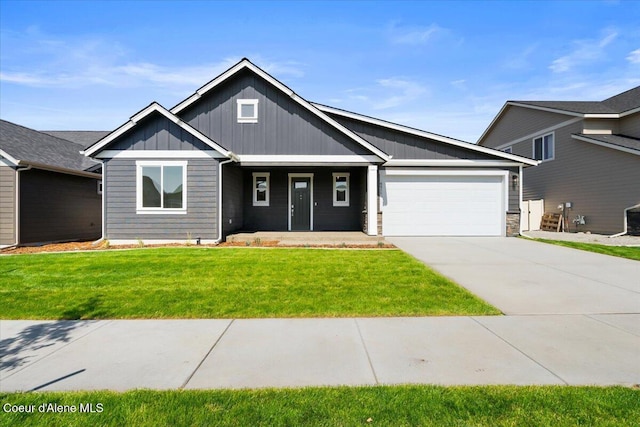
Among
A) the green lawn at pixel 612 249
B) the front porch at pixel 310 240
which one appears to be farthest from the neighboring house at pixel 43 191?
the green lawn at pixel 612 249

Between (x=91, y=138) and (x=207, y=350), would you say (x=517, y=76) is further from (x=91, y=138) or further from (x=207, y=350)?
(x=91, y=138)

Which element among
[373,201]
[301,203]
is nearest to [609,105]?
[373,201]

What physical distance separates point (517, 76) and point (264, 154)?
14038mm

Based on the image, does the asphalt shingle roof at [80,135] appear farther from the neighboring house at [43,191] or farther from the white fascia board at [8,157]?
the white fascia board at [8,157]

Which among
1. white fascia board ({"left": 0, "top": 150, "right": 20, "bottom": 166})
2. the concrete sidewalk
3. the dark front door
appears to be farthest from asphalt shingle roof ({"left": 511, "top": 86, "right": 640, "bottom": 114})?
white fascia board ({"left": 0, "top": 150, "right": 20, "bottom": 166})

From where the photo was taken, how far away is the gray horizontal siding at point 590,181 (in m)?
15.0

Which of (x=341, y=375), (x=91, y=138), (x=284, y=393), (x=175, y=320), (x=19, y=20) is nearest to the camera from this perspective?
(x=284, y=393)

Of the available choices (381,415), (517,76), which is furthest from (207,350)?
(517,76)

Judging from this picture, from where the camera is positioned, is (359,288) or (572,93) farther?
(572,93)

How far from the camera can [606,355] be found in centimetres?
363

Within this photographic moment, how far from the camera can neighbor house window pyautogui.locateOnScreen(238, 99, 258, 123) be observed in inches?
528

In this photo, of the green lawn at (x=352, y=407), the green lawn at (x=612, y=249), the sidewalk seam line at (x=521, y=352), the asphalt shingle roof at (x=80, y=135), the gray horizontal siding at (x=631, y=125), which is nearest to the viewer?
the green lawn at (x=352, y=407)

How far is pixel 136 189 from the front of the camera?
471 inches

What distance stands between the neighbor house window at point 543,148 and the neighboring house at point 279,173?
20.8 feet
